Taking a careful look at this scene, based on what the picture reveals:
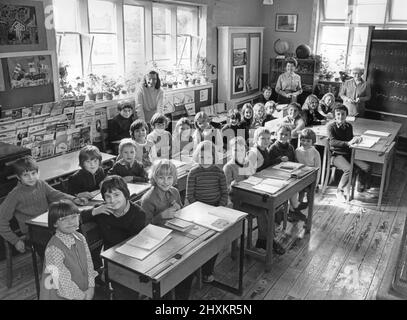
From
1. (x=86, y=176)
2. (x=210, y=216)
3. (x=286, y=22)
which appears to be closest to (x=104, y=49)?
(x=86, y=176)

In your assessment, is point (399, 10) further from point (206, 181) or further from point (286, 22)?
point (206, 181)

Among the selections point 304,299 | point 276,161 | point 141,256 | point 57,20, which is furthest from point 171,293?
point 57,20

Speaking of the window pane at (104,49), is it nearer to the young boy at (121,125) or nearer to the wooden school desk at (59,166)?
the young boy at (121,125)

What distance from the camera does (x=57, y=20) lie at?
5.26 m

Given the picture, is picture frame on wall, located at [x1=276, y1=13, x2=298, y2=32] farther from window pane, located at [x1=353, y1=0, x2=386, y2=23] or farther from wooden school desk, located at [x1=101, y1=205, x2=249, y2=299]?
wooden school desk, located at [x1=101, y1=205, x2=249, y2=299]

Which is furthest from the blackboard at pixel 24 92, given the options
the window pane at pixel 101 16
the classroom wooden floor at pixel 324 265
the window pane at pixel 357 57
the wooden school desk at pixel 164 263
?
the window pane at pixel 357 57

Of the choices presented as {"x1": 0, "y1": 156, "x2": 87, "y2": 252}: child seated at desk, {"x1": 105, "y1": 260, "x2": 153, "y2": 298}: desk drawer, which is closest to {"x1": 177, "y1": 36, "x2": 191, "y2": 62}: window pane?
{"x1": 0, "y1": 156, "x2": 87, "y2": 252}: child seated at desk

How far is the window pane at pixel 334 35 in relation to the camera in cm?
861

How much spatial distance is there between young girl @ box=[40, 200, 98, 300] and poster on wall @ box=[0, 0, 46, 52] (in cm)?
273

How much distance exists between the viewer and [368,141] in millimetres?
5492

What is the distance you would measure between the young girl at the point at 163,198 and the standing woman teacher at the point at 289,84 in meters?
5.42

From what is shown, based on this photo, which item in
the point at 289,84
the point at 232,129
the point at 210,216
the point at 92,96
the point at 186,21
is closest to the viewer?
the point at 210,216

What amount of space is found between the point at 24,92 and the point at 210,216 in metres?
2.92

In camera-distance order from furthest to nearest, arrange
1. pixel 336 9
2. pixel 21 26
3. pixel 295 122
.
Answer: pixel 336 9
pixel 295 122
pixel 21 26
